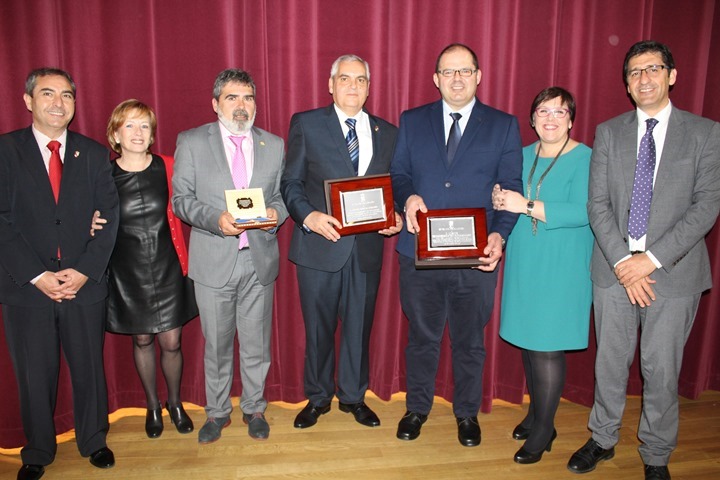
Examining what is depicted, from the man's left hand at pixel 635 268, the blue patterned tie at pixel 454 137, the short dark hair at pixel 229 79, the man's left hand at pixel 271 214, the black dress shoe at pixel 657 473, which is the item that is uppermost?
the short dark hair at pixel 229 79

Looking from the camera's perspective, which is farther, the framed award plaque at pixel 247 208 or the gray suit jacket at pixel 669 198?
the framed award plaque at pixel 247 208

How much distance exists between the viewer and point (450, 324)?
9.60ft

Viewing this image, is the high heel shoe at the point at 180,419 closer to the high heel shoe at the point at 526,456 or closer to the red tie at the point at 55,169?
the red tie at the point at 55,169

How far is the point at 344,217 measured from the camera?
263 centimetres

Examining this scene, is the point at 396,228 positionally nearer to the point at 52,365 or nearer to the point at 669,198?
the point at 669,198

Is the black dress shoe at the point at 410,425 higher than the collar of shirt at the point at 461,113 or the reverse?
the reverse

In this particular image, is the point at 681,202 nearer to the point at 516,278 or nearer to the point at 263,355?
the point at 516,278

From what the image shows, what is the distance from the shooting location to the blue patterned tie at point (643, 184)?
8.11 feet

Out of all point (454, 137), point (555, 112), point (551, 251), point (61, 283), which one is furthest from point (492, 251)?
point (61, 283)

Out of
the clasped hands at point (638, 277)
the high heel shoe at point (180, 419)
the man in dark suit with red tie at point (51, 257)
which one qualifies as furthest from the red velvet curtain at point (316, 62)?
the clasped hands at point (638, 277)

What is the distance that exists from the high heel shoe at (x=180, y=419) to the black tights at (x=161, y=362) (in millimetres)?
38

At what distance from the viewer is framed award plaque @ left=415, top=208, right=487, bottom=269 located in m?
2.57

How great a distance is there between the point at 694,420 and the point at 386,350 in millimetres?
2021

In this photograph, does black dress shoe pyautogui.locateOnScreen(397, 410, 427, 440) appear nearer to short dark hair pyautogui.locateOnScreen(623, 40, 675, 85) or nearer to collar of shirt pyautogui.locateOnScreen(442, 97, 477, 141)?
collar of shirt pyautogui.locateOnScreen(442, 97, 477, 141)
